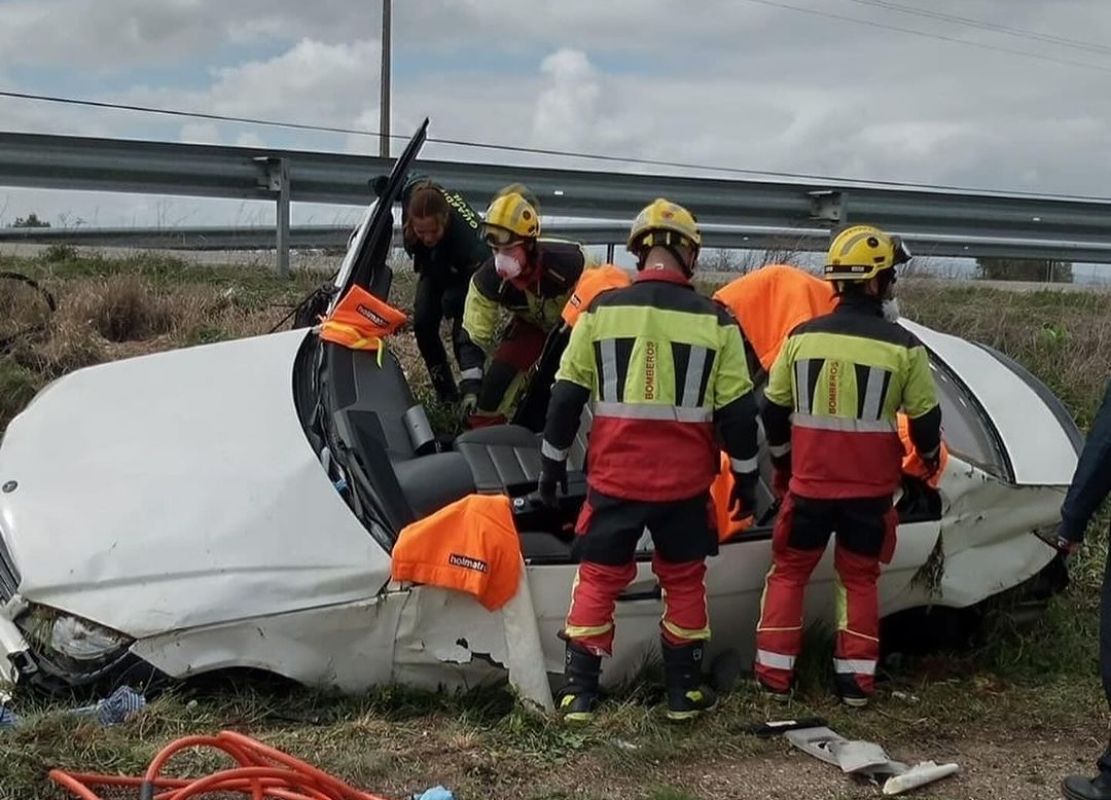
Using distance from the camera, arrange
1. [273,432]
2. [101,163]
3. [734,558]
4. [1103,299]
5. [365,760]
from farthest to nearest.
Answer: [1103,299]
[101,163]
[734,558]
[273,432]
[365,760]

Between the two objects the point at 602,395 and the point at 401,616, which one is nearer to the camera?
the point at 401,616

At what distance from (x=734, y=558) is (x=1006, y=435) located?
126 centimetres

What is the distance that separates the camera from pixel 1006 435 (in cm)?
480

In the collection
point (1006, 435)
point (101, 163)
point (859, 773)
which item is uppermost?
point (101, 163)

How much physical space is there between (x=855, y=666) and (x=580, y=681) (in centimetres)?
105

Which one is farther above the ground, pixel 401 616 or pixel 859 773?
pixel 401 616

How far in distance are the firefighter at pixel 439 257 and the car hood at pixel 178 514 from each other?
5.39 ft

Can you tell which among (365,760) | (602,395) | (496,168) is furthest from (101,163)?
(365,760)

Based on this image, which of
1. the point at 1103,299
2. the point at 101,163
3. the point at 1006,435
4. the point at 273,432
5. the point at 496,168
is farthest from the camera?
the point at 1103,299

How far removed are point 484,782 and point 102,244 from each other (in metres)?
6.38

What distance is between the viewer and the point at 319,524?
12.3ft

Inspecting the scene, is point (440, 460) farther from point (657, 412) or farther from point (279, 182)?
point (279, 182)

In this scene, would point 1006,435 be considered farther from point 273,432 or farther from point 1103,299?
point 1103,299

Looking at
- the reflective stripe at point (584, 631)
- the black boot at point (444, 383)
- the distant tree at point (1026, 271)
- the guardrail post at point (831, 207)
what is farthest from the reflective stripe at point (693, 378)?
the distant tree at point (1026, 271)
